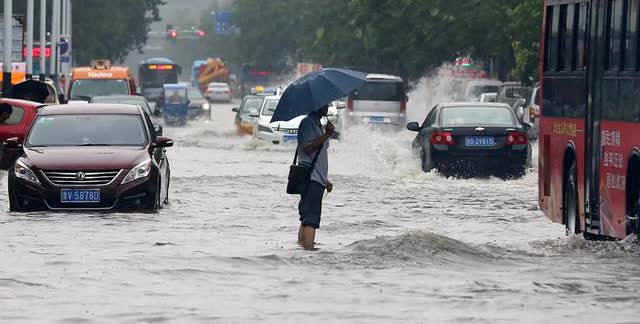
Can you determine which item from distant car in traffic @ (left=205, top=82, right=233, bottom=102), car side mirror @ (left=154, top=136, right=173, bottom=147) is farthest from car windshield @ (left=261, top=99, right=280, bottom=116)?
distant car in traffic @ (left=205, top=82, right=233, bottom=102)

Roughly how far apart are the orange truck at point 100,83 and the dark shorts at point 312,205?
33292mm

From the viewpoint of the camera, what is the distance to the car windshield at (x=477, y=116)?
2902cm

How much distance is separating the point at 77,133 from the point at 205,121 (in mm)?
57955

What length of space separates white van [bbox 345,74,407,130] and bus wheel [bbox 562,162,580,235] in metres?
34.1

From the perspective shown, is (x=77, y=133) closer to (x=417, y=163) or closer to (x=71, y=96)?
(x=417, y=163)

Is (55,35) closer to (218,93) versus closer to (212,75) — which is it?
(218,93)

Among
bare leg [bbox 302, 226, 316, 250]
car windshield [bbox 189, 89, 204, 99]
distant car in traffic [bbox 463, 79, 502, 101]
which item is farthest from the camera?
car windshield [bbox 189, 89, 204, 99]

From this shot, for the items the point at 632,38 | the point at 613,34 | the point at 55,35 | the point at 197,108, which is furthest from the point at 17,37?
the point at 632,38

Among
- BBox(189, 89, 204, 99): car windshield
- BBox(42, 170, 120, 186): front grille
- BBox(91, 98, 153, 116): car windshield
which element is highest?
BBox(42, 170, 120, 186): front grille

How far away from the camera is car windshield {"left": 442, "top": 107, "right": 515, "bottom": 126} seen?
29016mm

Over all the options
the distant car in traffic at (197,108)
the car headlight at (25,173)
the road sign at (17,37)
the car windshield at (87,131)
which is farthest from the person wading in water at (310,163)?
the distant car in traffic at (197,108)

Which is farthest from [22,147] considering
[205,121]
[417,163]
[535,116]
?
[205,121]

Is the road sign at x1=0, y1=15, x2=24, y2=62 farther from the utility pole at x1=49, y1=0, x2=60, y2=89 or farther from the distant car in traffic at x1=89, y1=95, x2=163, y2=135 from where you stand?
the utility pole at x1=49, y1=0, x2=60, y2=89

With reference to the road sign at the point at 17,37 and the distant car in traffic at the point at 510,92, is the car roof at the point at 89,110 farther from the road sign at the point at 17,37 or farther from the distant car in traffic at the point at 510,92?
the distant car in traffic at the point at 510,92
